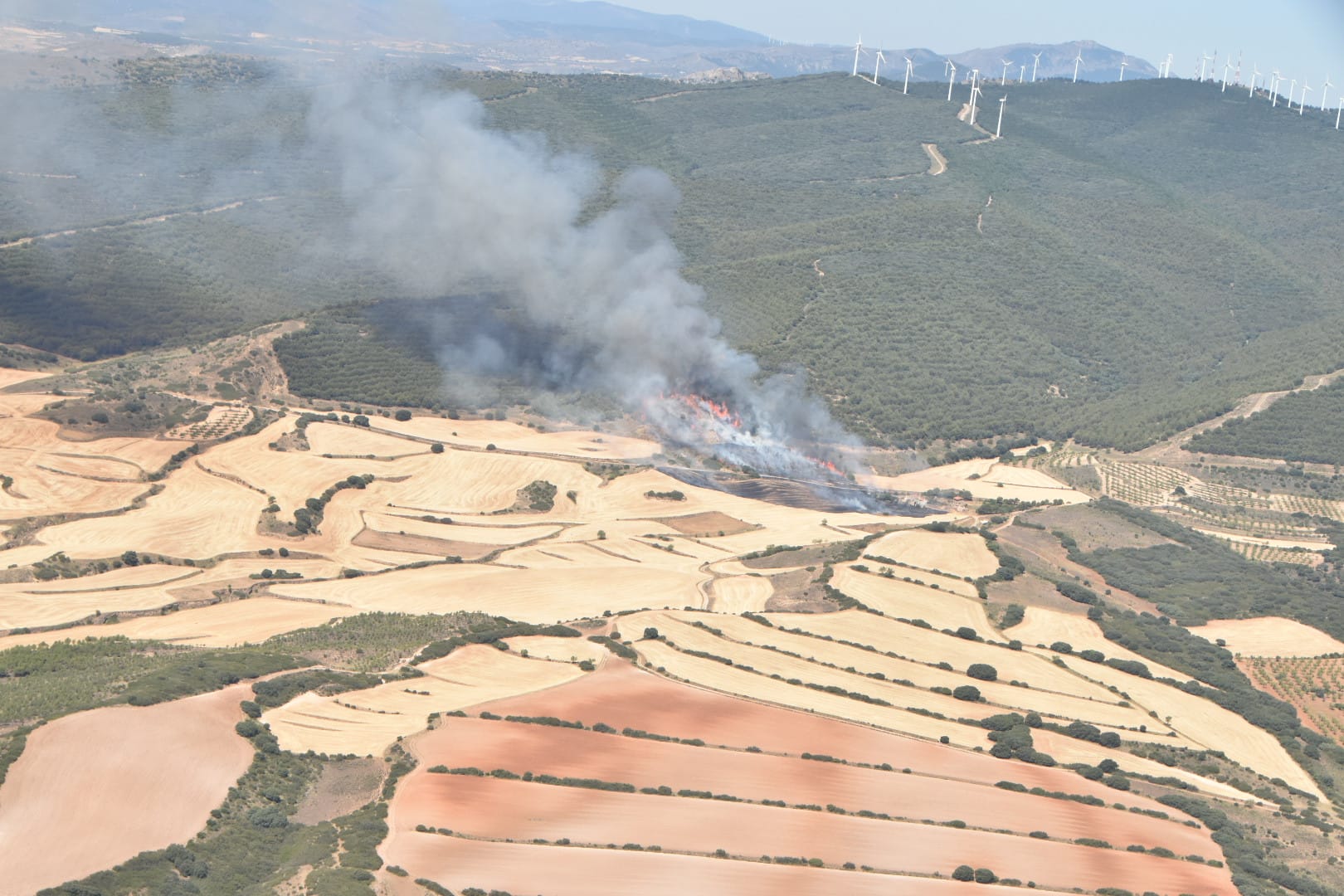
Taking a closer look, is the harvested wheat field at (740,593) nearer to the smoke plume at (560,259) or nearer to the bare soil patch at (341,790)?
the bare soil patch at (341,790)

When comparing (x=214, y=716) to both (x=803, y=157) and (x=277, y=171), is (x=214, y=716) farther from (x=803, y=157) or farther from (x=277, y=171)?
(x=803, y=157)

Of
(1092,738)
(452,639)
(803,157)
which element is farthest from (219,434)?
(803,157)

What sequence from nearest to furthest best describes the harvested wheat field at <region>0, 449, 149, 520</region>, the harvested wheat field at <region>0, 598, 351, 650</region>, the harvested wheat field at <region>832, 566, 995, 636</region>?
1. the harvested wheat field at <region>0, 598, 351, 650</region>
2. the harvested wheat field at <region>832, 566, 995, 636</region>
3. the harvested wheat field at <region>0, 449, 149, 520</region>

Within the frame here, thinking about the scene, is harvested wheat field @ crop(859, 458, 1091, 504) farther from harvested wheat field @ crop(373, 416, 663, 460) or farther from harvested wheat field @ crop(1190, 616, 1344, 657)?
harvested wheat field @ crop(1190, 616, 1344, 657)

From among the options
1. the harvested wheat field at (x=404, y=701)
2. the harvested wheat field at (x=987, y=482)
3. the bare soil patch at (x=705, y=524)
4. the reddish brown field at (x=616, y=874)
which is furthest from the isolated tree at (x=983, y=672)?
the harvested wheat field at (x=987, y=482)

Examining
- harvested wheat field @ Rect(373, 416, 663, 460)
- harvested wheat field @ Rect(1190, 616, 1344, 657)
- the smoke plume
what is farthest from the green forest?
harvested wheat field @ Rect(373, 416, 663, 460)

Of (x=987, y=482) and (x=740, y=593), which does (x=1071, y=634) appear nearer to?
(x=740, y=593)
